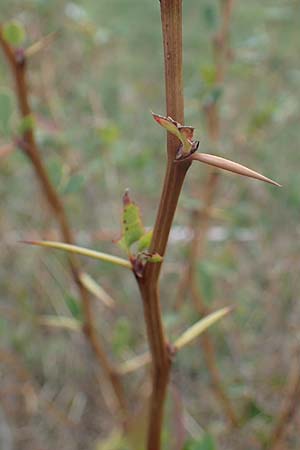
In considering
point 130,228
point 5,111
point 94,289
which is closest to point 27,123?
point 5,111

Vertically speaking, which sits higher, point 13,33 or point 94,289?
point 13,33

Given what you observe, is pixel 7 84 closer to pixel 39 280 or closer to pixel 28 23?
pixel 28 23

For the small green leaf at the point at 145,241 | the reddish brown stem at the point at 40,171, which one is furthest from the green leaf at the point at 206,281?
the small green leaf at the point at 145,241

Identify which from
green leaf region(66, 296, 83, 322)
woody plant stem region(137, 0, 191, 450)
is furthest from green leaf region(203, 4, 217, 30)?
woody plant stem region(137, 0, 191, 450)

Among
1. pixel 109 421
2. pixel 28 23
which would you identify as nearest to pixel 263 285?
pixel 109 421

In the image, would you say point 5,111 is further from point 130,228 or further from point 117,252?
point 117,252

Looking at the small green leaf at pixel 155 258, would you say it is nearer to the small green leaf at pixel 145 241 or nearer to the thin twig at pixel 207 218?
the small green leaf at pixel 145 241

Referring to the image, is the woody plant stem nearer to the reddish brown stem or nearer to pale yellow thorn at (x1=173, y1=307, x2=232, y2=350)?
pale yellow thorn at (x1=173, y1=307, x2=232, y2=350)
